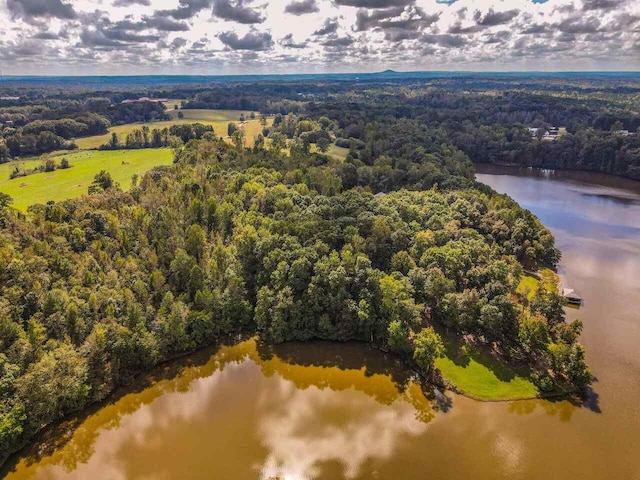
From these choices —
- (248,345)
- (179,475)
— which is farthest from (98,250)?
(179,475)

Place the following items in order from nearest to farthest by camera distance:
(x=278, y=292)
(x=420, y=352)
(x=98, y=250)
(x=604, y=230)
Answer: (x=420, y=352), (x=278, y=292), (x=98, y=250), (x=604, y=230)

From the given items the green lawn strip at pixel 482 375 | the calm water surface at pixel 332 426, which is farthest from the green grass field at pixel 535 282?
the green lawn strip at pixel 482 375

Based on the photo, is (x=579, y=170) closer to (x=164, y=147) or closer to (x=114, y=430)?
(x=164, y=147)

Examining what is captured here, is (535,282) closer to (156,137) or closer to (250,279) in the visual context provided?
(250,279)

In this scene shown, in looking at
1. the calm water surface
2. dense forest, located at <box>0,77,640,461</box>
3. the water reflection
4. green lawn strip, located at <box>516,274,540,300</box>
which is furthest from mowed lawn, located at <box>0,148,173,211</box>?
green lawn strip, located at <box>516,274,540,300</box>

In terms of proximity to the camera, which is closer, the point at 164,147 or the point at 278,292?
the point at 278,292


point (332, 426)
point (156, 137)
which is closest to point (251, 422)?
point (332, 426)

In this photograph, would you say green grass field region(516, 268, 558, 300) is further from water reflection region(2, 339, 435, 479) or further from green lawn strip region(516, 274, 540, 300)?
water reflection region(2, 339, 435, 479)
